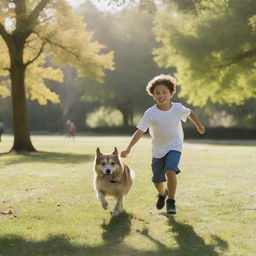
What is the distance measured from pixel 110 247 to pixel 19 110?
805 inches

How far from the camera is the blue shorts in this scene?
24.6 feet

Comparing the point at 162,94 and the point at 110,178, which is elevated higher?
the point at 162,94

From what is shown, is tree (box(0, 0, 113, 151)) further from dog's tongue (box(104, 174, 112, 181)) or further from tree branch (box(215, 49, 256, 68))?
dog's tongue (box(104, 174, 112, 181))

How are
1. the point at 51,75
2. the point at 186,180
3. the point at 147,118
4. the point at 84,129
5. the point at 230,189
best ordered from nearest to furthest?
the point at 147,118
the point at 230,189
the point at 186,180
the point at 51,75
the point at 84,129

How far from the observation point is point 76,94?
75.8 m

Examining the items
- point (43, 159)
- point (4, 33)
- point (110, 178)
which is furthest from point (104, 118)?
point (110, 178)

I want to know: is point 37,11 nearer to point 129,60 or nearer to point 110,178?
point 110,178

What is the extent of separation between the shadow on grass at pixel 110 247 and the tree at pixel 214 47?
1997 centimetres

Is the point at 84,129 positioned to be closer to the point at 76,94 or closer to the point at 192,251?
the point at 76,94

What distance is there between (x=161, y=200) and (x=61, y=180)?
5.50m

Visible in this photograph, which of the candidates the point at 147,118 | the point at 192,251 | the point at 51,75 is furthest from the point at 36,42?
the point at 192,251

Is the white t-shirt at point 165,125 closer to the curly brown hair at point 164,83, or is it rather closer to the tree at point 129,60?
the curly brown hair at point 164,83

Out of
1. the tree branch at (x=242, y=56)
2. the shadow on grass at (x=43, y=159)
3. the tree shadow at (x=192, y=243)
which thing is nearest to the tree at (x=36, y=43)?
the shadow on grass at (x=43, y=159)

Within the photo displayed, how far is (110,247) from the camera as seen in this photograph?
600 centimetres
